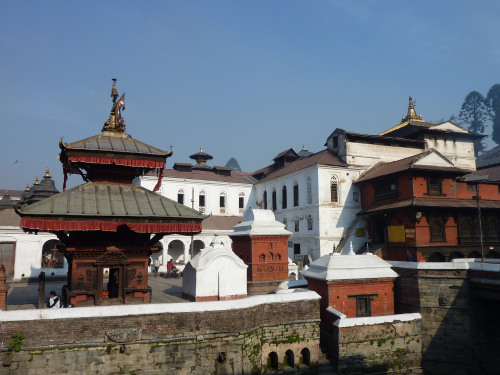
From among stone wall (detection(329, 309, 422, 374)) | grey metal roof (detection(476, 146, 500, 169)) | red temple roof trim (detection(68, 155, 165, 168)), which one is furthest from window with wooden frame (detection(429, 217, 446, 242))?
red temple roof trim (detection(68, 155, 165, 168))

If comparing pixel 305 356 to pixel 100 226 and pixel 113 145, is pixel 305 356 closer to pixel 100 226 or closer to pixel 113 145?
pixel 100 226

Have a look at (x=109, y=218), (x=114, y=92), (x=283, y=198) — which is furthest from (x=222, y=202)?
(x=109, y=218)

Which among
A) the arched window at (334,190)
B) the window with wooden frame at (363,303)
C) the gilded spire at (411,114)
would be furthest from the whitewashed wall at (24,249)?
the gilded spire at (411,114)

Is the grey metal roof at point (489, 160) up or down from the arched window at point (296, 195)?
up

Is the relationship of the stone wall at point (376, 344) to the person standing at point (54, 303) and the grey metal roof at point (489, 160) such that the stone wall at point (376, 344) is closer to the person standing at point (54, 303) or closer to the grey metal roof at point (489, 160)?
the person standing at point (54, 303)

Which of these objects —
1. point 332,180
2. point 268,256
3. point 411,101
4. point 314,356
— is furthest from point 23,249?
point 411,101

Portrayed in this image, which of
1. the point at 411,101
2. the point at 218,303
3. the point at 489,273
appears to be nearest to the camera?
the point at 218,303

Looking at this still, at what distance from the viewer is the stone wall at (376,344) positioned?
44.3 feet

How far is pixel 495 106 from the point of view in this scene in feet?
322

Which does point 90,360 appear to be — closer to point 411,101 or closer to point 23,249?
point 23,249

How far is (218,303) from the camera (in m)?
11.7

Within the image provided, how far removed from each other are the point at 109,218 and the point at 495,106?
373 feet

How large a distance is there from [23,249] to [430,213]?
27362 millimetres

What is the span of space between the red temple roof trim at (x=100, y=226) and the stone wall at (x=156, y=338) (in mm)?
2358
